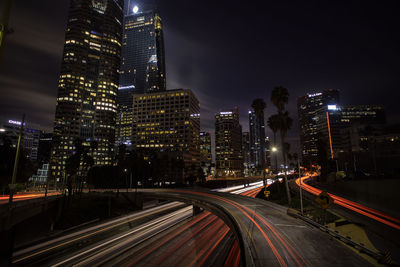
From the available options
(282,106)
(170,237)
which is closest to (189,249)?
(170,237)

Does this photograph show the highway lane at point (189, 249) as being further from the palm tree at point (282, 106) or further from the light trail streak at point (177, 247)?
the palm tree at point (282, 106)

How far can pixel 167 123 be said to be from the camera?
186 metres

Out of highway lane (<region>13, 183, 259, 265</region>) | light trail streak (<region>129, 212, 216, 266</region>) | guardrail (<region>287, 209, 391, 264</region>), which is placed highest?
guardrail (<region>287, 209, 391, 264</region>)

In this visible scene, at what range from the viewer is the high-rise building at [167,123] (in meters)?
182

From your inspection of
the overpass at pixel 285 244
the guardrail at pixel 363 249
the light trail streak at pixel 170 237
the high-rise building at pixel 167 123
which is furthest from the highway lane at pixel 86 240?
the high-rise building at pixel 167 123

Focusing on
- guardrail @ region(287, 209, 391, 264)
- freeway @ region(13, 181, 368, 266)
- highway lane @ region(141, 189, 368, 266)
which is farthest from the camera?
freeway @ region(13, 181, 368, 266)

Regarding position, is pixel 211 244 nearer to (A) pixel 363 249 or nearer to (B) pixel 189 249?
(B) pixel 189 249

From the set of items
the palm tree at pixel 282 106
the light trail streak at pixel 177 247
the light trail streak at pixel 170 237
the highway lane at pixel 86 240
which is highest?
the palm tree at pixel 282 106

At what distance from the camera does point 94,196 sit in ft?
203

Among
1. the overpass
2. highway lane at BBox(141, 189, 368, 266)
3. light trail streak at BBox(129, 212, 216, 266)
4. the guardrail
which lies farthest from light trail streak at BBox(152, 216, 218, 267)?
the guardrail

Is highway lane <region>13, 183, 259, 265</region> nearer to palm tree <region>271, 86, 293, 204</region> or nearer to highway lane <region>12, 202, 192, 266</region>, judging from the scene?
highway lane <region>12, 202, 192, 266</region>

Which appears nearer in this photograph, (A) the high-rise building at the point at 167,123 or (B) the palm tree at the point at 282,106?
(B) the palm tree at the point at 282,106

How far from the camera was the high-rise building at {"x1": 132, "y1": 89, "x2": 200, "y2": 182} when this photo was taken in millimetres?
181875

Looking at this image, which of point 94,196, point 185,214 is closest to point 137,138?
point 94,196
